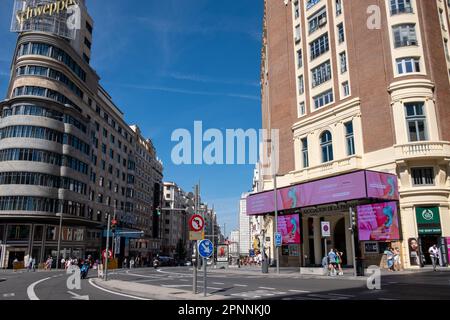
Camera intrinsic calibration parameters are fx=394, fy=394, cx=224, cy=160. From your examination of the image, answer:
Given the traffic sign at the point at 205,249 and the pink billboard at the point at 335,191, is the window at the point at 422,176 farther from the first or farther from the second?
the traffic sign at the point at 205,249

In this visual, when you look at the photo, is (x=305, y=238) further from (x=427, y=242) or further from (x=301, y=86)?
(x=301, y=86)

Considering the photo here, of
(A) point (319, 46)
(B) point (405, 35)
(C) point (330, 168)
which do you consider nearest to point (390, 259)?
(C) point (330, 168)

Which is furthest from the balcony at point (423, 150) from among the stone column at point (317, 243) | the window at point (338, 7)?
the window at point (338, 7)

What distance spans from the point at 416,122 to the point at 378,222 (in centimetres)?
802

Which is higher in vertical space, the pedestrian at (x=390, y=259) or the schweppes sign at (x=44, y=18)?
the schweppes sign at (x=44, y=18)

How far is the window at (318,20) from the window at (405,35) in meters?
9.12

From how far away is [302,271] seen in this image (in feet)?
92.0

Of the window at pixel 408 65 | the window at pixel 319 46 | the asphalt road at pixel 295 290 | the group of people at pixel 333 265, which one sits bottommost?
the asphalt road at pixel 295 290

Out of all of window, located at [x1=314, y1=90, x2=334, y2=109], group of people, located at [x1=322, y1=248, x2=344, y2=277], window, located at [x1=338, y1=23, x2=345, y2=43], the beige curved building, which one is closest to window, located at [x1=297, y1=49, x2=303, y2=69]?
the beige curved building

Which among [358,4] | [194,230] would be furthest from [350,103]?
[194,230]

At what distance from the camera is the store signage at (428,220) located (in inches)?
1081

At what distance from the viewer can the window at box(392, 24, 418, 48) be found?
101 ft
